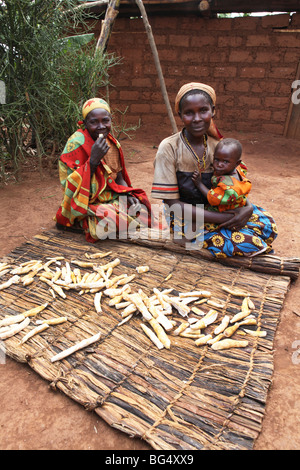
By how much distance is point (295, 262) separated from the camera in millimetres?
2621

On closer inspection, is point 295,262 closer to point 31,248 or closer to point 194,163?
point 194,163

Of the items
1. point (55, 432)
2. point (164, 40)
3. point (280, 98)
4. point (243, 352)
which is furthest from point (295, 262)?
point (164, 40)

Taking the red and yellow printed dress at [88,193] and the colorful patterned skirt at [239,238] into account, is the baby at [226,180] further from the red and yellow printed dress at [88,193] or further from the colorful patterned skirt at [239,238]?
the red and yellow printed dress at [88,193]

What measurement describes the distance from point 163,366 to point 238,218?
1.33m

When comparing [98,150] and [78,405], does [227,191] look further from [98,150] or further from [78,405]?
[78,405]

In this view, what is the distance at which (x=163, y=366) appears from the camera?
71.9 inches

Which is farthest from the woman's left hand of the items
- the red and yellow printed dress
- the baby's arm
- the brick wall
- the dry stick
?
the brick wall

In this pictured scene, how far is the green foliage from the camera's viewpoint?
394 cm

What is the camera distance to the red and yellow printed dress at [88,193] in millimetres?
3014

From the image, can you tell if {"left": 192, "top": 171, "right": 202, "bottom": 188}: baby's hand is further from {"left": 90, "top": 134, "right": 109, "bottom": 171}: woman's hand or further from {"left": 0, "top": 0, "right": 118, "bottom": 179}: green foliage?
Answer: {"left": 0, "top": 0, "right": 118, "bottom": 179}: green foliage

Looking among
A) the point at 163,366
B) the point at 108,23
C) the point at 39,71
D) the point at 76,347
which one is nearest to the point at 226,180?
the point at 163,366

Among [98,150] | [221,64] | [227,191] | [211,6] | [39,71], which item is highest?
[211,6]

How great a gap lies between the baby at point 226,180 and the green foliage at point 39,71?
2.60 metres
